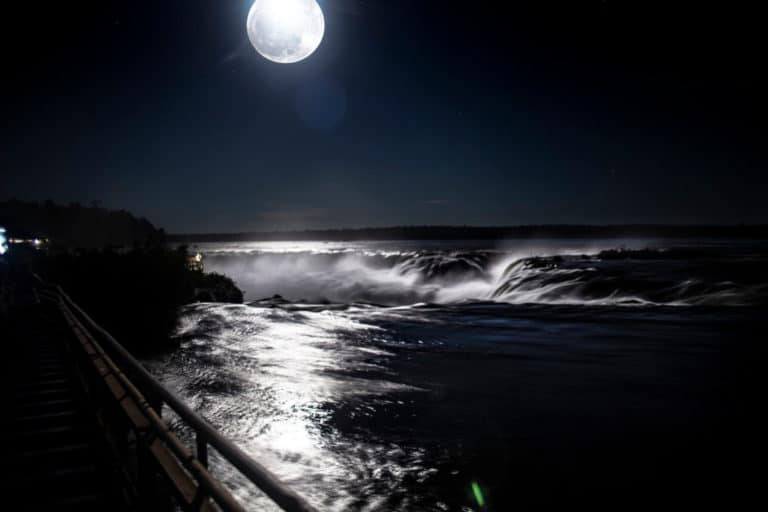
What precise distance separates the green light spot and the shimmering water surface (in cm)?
7

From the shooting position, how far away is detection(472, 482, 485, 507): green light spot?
25.5 ft

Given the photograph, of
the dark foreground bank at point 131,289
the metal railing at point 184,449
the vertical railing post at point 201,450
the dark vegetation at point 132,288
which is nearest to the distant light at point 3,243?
the dark vegetation at point 132,288

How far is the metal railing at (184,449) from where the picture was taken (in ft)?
6.82

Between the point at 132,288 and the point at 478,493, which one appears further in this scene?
the point at 132,288

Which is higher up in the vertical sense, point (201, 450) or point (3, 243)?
point (3, 243)

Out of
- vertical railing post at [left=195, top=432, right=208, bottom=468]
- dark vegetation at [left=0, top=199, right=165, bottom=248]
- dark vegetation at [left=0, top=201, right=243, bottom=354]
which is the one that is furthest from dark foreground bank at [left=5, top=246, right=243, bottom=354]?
dark vegetation at [left=0, top=199, right=165, bottom=248]

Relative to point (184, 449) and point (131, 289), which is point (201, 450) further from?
point (131, 289)

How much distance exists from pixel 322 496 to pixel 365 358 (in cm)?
1004

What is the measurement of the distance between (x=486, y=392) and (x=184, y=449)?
38.5 feet

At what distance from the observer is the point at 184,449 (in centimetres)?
301

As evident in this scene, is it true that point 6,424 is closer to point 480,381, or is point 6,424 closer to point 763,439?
point 480,381

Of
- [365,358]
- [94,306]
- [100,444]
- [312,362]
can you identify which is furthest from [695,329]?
[94,306]

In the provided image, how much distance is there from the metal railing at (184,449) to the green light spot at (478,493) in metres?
5.64

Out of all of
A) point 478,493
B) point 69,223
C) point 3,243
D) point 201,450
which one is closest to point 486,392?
point 478,493
